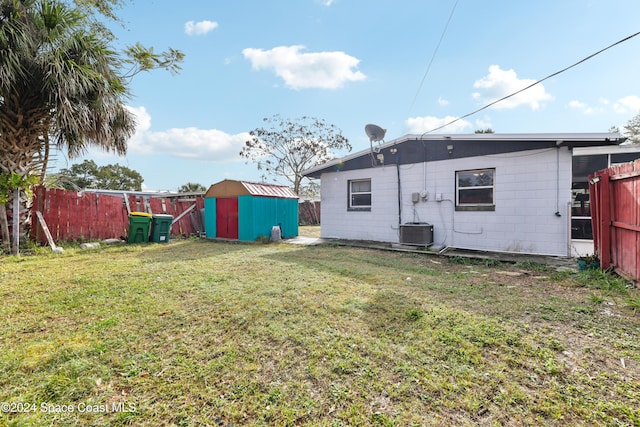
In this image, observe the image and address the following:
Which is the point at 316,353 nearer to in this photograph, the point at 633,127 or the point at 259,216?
the point at 259,216

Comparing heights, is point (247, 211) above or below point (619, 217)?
above

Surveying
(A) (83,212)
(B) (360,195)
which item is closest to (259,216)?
(B) (360,195)

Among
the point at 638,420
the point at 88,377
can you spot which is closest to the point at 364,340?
the point at 638,420

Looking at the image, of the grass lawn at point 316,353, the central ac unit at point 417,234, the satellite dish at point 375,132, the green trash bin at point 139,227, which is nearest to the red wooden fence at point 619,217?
the grass lawn at point 316,353

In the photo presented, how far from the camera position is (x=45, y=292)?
4.00m

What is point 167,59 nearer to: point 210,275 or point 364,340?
point 210,275

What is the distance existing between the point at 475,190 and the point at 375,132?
339 cm

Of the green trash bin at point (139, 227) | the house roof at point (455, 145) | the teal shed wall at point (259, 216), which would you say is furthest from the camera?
the teal shed wall at point (259, 216)

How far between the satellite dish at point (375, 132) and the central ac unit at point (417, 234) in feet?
9.45

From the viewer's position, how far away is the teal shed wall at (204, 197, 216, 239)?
37.4 ft

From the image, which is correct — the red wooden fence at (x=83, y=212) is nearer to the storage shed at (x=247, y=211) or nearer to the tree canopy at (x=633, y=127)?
the storage shed at (x=247, y=211)

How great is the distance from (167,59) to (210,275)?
6.58m

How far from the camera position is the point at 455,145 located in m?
7.80

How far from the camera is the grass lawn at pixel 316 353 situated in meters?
1.75
